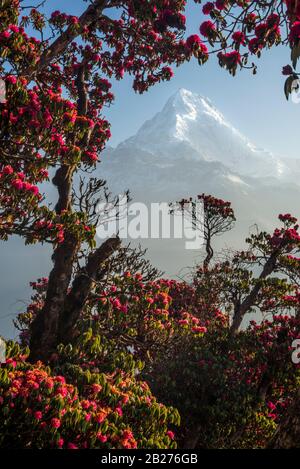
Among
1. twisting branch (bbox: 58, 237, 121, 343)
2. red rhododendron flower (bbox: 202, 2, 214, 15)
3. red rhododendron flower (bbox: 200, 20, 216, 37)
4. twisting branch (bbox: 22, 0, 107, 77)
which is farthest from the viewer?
twisting branch (bbox: 58, 237, 121, 343)

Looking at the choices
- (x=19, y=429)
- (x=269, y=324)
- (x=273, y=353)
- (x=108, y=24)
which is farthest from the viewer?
(x=269, y=324)

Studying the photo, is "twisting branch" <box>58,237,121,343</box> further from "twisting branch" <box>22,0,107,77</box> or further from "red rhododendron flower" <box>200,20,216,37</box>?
"red rhododendron flower" <box>200,20,216,37</box>

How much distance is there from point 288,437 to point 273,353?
737 centimetres

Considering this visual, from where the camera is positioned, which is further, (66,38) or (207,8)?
(66,38)

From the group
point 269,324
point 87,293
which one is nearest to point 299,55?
point 87,293

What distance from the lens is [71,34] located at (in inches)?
231

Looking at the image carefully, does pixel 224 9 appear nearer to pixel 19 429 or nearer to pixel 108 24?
pixel 108 24

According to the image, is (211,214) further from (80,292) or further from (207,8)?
(207,8)

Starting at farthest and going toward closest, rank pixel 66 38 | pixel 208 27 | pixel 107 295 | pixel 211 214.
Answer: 1. pixel 211 214
2. pixel 107 295
3. pixel 66 38
4. pixel 208 27

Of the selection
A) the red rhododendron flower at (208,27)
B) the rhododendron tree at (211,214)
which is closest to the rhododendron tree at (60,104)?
the red rhododendron flower at (208,27)

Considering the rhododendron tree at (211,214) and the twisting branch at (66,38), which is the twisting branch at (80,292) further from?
the rhododendron tree at (211,214)

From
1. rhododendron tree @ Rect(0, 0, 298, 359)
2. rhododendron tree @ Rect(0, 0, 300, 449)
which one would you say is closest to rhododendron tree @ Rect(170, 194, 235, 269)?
rhododendron tree @ Rect(0, 0, 300, 449)

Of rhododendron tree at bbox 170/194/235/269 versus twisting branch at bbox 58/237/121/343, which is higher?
rhododendron tree at bbox 170/194/235/269

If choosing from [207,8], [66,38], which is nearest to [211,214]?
[66,38]
